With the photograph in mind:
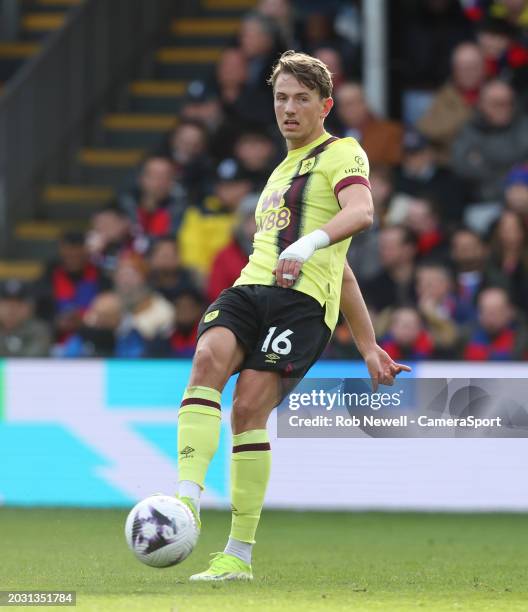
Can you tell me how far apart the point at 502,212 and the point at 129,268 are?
2910 millimetres

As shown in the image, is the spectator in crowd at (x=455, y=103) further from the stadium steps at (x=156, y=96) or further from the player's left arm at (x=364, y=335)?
the player's left arm at (x=364, y=335)

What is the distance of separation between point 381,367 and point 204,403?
88cm

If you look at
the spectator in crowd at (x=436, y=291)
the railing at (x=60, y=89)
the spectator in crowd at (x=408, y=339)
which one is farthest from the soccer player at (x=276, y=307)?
the railing at (x=60, y=89)

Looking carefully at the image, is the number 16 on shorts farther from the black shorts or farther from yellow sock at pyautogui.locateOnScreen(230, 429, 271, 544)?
yellow sock at pyautogui.locateOnScreen(230, 429, 271, 544)

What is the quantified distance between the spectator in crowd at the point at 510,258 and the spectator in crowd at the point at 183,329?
2.14 metres

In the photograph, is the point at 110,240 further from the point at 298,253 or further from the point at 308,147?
the point at 298,253

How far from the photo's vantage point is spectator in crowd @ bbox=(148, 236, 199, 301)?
40.1 ft

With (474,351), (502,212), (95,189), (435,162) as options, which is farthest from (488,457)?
(95,189)

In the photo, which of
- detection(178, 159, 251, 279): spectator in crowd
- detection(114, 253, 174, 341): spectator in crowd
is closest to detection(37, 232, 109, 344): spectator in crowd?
detection(114, 253, 174, 341): spectator in crowd

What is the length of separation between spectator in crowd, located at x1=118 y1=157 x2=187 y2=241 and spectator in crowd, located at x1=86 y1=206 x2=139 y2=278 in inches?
3.7

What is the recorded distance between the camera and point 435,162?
489 inches

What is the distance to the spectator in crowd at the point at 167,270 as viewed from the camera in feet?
40.1

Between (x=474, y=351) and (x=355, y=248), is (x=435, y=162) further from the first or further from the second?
(x=474, y=351)
